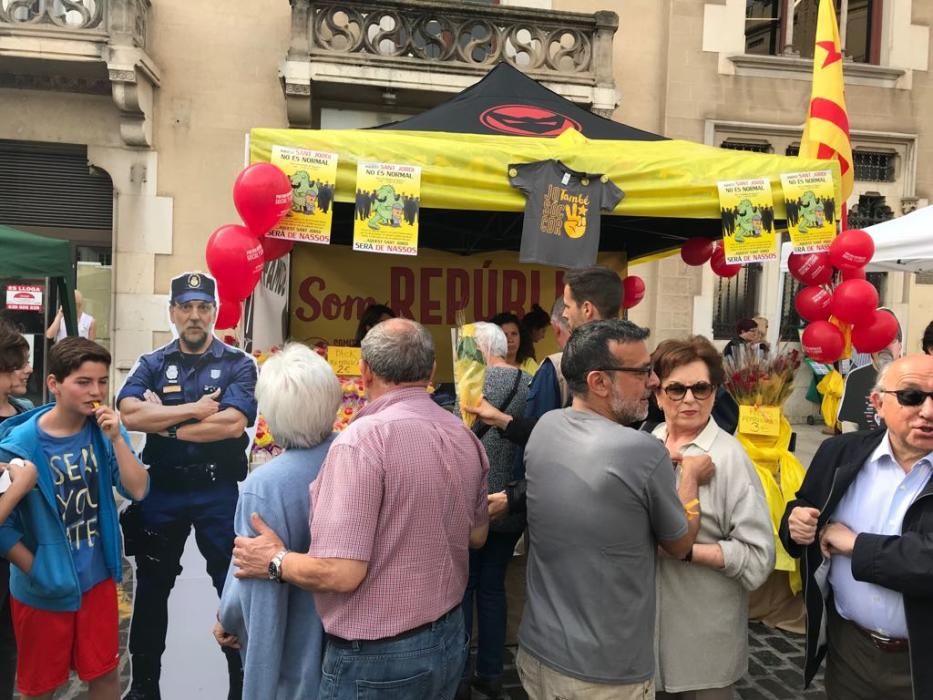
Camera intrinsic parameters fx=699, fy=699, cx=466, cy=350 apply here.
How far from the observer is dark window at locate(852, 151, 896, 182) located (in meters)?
10.6

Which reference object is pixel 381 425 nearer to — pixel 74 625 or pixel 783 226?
pixel 74 625

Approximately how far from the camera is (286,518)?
1.83 m

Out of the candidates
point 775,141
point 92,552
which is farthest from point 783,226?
point 775,141

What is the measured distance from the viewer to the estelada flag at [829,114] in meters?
5.18

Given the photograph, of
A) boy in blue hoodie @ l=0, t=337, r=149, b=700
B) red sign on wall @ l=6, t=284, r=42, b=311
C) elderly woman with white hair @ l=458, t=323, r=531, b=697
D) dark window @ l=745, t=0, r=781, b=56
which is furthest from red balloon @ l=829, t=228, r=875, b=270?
dark window @ l=745, t=0, r=781, b=56

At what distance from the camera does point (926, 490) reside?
1.93m

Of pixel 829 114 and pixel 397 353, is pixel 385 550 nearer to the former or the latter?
pixel 397 353

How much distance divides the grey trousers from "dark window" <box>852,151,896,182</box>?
1022 centimetres

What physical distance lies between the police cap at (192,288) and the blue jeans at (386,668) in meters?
1.75

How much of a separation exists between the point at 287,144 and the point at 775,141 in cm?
886

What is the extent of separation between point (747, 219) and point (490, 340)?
1741mm

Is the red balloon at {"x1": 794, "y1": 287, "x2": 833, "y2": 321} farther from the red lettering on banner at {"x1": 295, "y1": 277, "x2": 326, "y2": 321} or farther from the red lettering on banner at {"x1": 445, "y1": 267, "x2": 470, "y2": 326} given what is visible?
the red lettering on banner at {"x1": 295, "y1": 277, "x2": 326, "y2": 321}

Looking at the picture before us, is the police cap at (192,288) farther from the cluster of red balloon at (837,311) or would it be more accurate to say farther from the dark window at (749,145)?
the dark window at (749,145)

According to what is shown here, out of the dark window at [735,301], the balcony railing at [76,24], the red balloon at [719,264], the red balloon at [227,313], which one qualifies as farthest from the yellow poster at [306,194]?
the dark window at [735,301]
